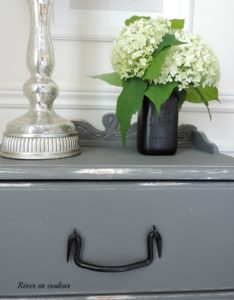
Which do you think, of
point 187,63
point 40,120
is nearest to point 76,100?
point 40,120

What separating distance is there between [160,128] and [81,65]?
327 mm

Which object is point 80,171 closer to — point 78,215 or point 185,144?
point 78,215

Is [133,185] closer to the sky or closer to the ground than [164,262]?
closer to the sky

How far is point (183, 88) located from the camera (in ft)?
2.02

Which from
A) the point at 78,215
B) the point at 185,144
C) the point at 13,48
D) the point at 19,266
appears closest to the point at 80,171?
the point at 78,215

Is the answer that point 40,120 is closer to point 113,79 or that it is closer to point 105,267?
point 113,79

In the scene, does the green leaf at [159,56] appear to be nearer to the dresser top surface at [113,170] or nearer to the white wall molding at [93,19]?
the dresser top surface at [113,170]

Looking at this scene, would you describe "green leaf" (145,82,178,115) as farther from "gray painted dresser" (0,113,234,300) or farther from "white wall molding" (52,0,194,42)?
"white wall molding" (52,0,194,42)

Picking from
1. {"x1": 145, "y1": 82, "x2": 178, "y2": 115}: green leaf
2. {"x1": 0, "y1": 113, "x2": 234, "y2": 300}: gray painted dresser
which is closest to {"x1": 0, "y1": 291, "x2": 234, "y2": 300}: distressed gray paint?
{"x1": 0, "y1": 113, "x2": 234, "y2": 300}: gray painted dresser

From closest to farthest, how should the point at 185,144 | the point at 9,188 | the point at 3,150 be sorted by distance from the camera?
the point at 9,188, the point at 3,150, the point at 185,144

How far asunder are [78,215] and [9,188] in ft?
0.37

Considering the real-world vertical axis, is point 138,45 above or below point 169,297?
above

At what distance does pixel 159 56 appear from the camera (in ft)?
1.89

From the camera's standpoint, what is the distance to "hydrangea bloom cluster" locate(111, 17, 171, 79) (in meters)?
0.58
